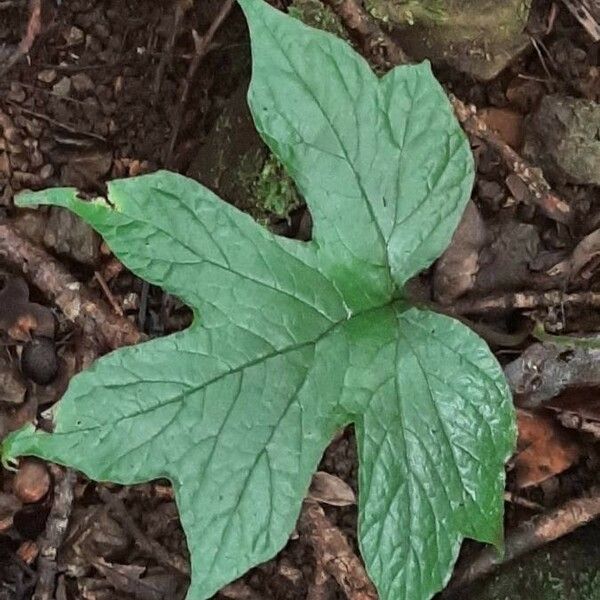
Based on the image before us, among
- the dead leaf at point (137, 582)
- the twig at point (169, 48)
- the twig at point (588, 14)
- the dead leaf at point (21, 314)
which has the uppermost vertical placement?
the twig at point (588, 14)

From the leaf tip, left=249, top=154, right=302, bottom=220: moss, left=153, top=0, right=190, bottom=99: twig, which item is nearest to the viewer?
the leaf tip

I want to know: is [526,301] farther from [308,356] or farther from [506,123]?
[308,356]

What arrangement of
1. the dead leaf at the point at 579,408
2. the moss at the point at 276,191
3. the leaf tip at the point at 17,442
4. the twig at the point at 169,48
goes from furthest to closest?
the twig at the point at 169,48 → the moss at the point at 276,191 → the dead leaf at the point at 579,408 → the leaf tip at the point at 17,442

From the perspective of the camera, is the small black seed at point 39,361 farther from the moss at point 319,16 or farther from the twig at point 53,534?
the moss at point 319,16

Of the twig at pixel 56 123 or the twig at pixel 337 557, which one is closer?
the twig at pixel 337 557

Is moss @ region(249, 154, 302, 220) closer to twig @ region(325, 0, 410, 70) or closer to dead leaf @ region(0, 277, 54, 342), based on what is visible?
twig @ region(325, 0, 410, 70)

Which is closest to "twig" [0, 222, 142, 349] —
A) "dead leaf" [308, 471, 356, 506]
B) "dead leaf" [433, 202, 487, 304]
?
"dead leaf" [308, 471, 356, 506]

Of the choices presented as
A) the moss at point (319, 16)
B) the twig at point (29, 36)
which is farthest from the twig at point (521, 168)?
the twig at point (29, 36)

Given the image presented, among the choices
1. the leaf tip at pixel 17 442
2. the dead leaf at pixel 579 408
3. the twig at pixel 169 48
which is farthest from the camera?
the twig at pixel 169 48
